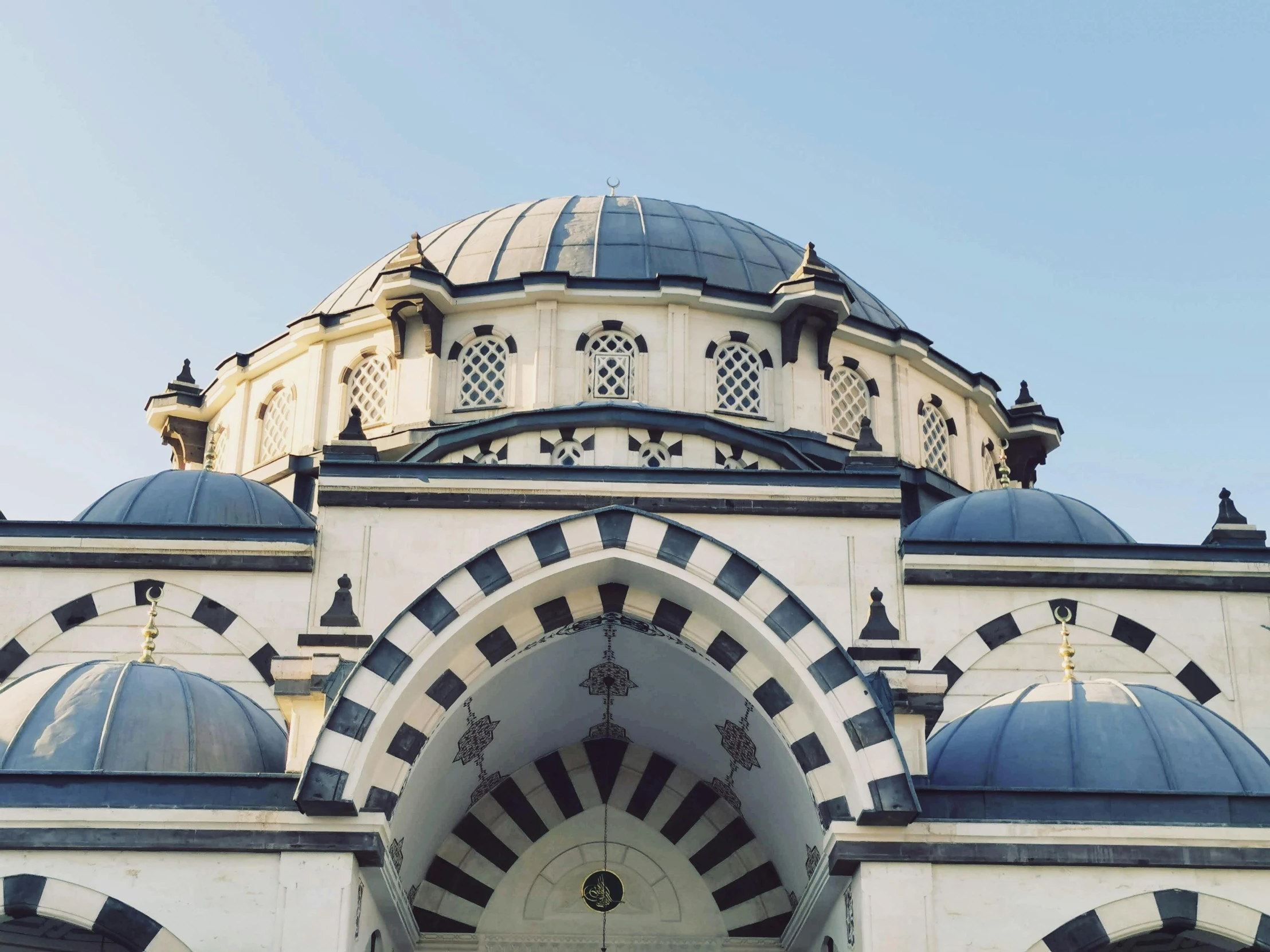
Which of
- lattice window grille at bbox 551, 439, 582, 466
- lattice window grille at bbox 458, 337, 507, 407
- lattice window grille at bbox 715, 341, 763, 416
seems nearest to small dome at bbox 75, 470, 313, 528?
lattice window grille at bbox 551, 439, 582, 466

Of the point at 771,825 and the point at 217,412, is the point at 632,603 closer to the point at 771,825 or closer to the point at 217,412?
the point at 771,825

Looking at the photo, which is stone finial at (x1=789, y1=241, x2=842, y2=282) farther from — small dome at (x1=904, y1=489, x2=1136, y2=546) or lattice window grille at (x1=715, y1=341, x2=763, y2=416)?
small dome at (x1=904, y1=489, x2=1136, y2=546)

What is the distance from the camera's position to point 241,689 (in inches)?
817

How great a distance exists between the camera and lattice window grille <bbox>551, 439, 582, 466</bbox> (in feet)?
81.6

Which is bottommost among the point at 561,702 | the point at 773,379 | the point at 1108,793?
the point at 1108,793

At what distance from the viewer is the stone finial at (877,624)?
59.5ft

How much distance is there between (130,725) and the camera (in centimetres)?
1650

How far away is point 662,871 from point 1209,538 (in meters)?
8.84

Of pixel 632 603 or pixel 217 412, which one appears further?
pixel 217 412

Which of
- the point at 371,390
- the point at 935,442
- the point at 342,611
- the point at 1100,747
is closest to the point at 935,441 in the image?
the point at 935,442

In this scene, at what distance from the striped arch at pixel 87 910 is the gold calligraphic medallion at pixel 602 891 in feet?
22.6

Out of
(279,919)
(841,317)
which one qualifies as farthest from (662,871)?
(841,317)

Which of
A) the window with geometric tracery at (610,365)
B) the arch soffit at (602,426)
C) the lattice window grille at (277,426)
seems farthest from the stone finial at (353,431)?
the lattice window grille at (277,426)

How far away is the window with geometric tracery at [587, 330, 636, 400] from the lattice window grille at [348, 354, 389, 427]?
345 cm
